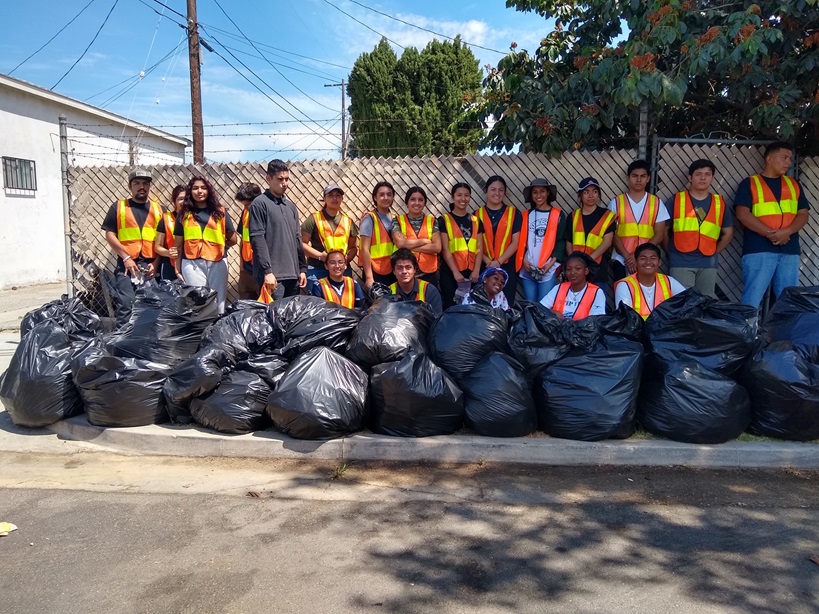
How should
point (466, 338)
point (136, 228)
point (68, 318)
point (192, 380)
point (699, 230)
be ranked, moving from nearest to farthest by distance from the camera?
point (192, 380) → point (466, 338) → point (68, 318) → point (699, 230) → point (136, 228)

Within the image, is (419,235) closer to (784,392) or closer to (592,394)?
(592,394)

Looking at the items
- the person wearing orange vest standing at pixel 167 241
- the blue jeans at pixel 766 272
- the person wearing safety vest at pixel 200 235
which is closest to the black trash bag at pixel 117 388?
the person wearing safety vest at pixel 200 235

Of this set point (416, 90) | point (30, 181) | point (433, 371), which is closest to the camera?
point (433, 371)

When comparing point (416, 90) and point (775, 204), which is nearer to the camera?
point (775, 204)

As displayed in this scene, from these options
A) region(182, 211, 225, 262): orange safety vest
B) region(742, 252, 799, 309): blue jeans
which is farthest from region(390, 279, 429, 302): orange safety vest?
region(742, 252, 799, 309): blue jeans

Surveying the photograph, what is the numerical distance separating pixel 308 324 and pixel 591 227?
2.66m

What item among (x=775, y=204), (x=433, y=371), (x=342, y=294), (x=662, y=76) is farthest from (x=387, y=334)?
(x=775, y=204)

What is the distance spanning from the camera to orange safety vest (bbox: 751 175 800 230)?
5461 mm

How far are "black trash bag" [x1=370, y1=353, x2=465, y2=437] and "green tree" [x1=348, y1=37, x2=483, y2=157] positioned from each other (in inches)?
626

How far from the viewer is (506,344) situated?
4406mm

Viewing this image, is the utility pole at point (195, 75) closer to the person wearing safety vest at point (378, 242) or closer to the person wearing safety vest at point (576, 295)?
the person wearing safety vest at point (378, 242)

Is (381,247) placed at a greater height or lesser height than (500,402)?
greater

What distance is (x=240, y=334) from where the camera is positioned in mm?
4535

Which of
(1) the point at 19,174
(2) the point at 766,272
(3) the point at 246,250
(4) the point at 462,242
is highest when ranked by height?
(1) the point at 19,174
